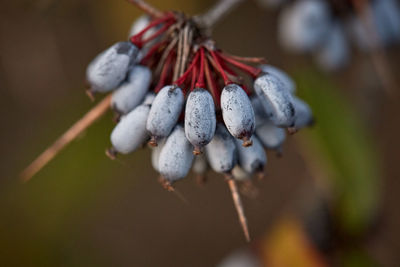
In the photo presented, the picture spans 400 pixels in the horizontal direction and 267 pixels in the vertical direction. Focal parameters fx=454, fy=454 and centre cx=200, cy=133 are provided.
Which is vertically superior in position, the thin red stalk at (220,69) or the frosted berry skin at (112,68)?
the frosted berry skin at (112,68)

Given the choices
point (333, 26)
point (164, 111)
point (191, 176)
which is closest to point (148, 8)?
point (164, 111)

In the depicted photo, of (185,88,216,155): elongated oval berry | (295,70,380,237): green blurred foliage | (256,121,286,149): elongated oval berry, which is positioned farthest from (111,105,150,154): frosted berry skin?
(295,70,380,237): green blurred foliage

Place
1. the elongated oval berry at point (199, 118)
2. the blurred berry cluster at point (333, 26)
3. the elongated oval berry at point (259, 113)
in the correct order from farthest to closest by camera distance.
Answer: the blurred berry cluster at point (333, 26) < the elongated oval berry at point (259, 113) < the elongated oval berry at point (199, 118)

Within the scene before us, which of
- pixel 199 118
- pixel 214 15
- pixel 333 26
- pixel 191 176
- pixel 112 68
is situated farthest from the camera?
pixel 191 176

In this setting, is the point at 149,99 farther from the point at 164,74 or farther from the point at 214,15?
the point at 214,15

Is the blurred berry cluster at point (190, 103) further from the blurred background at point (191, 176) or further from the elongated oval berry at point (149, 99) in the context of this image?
the blurred background at point (191, 176)

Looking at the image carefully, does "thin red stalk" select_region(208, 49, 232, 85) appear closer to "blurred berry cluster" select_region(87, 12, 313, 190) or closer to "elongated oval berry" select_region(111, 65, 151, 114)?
"blurred berry cluster" select_region(87, 12, 313, 190)

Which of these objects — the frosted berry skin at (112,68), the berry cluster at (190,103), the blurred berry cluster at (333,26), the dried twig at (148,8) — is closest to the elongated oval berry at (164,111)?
the berry cluster at (190,103)
